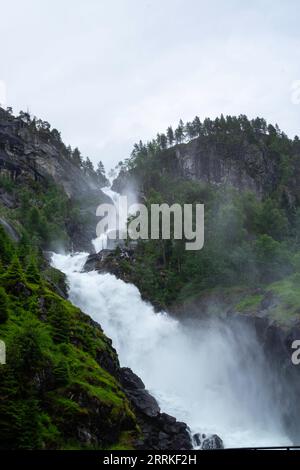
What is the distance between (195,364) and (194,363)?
0.20 metres

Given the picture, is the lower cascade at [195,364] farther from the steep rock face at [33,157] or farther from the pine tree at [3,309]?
the steep rock face at [33,157]

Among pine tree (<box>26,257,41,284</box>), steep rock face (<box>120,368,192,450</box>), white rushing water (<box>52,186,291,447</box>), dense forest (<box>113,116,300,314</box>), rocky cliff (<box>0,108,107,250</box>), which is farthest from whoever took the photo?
rocky cliff (<box>0,108,107,250</box>)

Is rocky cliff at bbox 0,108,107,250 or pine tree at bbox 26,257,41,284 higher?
rocky cliff at bbox 0,108,107,250

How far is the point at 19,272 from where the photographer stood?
34.6 metres

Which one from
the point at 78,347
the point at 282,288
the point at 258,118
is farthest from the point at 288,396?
the point at 258,118

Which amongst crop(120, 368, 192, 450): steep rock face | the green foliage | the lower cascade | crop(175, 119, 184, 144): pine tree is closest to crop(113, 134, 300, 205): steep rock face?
crop(175, 119, 184, 144): pine tree

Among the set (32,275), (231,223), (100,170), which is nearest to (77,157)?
(100,170)

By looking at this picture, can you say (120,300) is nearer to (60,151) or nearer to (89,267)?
(89,267)

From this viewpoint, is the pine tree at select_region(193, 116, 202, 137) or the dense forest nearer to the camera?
the dense forest

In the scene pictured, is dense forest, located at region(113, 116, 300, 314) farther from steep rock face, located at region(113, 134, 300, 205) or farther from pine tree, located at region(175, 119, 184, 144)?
pine tree, located at region(175, 119, 184, 144)

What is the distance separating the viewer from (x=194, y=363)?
53094mm

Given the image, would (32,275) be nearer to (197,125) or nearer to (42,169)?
(42,169)

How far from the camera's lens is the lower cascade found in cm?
4166

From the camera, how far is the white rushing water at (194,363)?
41969 mm
